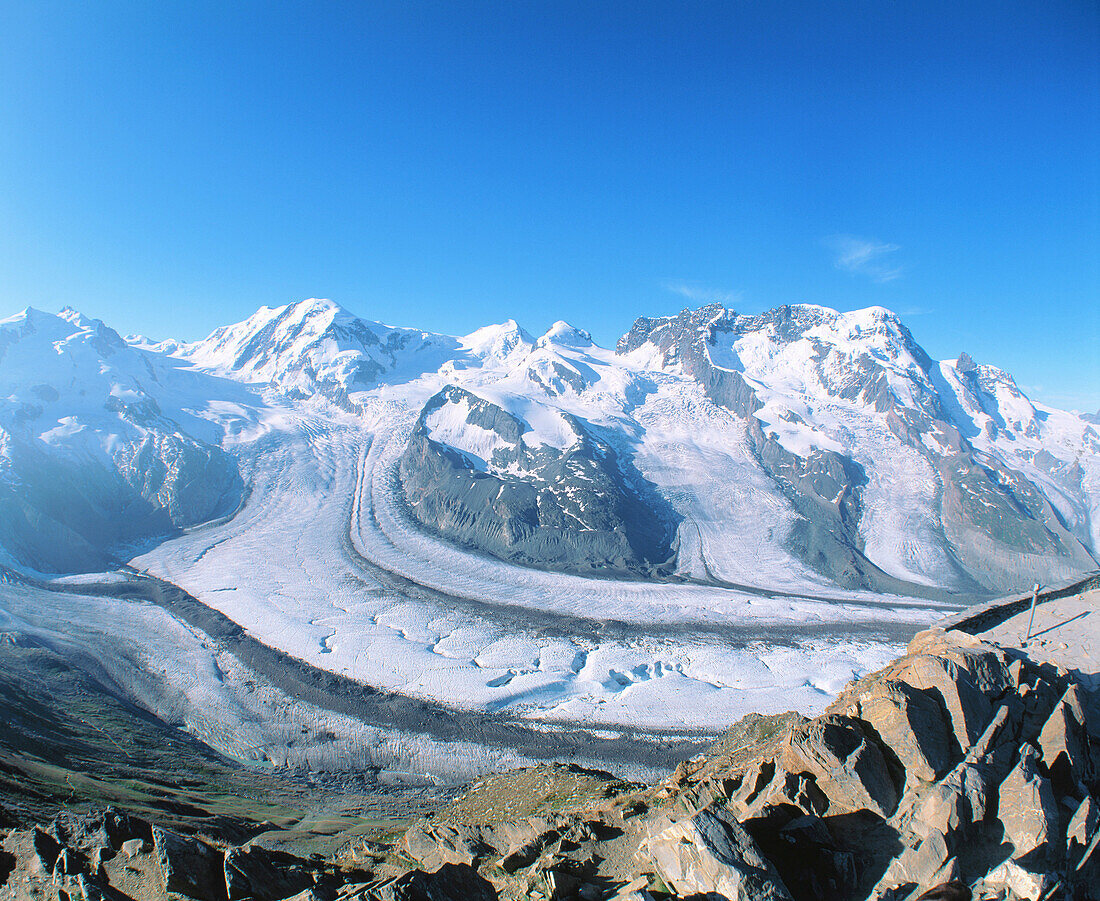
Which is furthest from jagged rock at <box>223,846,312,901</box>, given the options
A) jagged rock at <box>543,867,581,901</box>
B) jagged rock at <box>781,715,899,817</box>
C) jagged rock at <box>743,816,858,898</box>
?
jagged rock at <box>781,715,899,817</box>

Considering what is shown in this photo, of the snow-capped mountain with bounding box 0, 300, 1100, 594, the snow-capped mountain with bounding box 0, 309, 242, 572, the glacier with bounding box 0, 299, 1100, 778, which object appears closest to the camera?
the glacier with bounding box 0, 299, 1100, 778

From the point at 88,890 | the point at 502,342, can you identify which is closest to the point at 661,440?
the point at 502,342

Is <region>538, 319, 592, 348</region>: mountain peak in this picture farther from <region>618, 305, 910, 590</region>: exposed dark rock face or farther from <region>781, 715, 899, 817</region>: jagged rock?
<region>781, 715, 899, 817</region>: jagged rock

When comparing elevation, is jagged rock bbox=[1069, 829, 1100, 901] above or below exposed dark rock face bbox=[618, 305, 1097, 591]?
below

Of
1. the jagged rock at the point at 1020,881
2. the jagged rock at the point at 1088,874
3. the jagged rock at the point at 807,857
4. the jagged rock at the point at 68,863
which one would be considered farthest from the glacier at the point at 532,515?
the jagged rock at the point at 1020,881

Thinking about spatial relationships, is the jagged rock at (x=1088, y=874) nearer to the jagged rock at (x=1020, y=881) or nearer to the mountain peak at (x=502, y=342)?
the jagged rock at (x=1020, y=881)
